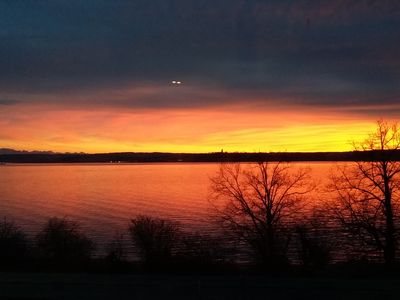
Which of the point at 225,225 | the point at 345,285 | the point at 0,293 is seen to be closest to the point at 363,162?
the point at 225,225

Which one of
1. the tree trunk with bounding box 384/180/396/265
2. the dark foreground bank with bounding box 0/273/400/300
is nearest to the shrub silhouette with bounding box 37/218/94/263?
the dark foreground bank with bounding box 0/273/400/300

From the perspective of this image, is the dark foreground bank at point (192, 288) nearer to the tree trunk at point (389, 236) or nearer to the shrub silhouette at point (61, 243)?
the shrub silhouette at point (61, 243)

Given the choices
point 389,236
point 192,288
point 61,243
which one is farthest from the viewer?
point 61,243

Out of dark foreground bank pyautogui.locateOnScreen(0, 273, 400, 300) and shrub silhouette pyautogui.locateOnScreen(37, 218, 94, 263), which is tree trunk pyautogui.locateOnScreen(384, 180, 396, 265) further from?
dark foreground bank pyautogui.locateOnScreen(0, 273, 400, 300)

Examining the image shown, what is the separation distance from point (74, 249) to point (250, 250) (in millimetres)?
12241

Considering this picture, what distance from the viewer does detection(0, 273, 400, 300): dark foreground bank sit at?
11.5m

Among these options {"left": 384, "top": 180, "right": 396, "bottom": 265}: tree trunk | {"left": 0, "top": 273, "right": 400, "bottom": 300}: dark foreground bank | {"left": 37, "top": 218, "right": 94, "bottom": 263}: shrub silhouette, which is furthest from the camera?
{"left": 37, "top": 218, "right": 94, "bottom": 263}: shrub silhouette

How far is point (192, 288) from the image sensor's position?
40.1ft

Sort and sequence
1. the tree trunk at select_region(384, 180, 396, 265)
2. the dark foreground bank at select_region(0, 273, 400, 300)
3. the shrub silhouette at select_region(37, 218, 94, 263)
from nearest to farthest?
the dark foreground bank at select_region(0, 273, 400, 300) → the tree trunk at select_region(384, 180, 396, 265) → the shrub silhouette at select_region(37, 218, 94, 263)

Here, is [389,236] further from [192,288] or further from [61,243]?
[192,288]

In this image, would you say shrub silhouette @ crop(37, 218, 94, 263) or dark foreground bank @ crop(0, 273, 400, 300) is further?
shrub silhouette @ crop(37, 218, 94, 263)

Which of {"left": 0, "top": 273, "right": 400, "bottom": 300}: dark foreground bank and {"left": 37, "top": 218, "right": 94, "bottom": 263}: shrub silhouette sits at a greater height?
{"left": 0, "top": 273, "right": 400, "bottom": 300}: dark foreground bank

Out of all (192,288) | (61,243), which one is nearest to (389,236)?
(61,243)

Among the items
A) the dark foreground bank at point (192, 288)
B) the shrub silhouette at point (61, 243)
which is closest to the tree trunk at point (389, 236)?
the shrub silhouette at point (61, 243)
